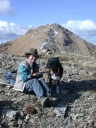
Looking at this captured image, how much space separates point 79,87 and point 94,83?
1.53m

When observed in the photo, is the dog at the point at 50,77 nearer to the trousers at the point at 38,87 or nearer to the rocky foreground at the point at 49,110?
the rocky foreground at the point at 49,110

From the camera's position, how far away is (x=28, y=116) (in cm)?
1274

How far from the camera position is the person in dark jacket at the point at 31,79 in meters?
14.2

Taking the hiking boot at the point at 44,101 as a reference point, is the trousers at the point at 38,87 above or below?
above

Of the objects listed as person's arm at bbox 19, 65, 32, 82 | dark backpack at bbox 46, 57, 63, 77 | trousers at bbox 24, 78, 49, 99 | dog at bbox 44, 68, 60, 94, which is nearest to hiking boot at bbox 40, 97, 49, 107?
trousers at bbox 24, 78, 49, 99

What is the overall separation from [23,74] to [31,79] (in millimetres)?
410

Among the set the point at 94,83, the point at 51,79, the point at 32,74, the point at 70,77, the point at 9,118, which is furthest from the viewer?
the point at 70,77

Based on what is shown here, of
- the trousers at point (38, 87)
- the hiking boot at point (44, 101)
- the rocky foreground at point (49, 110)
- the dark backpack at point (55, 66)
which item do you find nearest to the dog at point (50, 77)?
the dark backpack at point (55, 66)

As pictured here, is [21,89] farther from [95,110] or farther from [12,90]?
[95,110]

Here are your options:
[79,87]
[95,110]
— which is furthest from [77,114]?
[79,87]

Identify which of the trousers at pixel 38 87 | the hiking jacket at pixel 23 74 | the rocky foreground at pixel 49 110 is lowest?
the rocky foreground at pixel 49 110

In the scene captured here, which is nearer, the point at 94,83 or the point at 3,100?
the point at 3,100

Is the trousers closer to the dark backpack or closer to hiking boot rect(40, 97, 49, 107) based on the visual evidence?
hiking boot rect(40, 97, 49, 107)

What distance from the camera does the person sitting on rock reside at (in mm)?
14211
